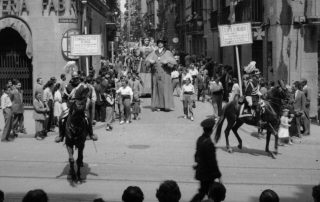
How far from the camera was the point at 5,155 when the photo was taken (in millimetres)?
13781

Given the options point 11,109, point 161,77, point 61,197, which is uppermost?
point 161,77

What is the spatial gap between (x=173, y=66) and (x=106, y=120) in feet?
15.9

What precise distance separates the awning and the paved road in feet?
19.6

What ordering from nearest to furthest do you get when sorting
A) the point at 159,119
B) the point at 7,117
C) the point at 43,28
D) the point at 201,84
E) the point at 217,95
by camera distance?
the point at 7,117 < the point at 217,95 < the point at 159,119 < the point at 43,28 < the point at 201,84

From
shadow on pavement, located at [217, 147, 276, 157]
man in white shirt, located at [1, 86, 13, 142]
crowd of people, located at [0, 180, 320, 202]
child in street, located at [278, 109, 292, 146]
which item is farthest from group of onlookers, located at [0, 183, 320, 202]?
man in white shirt, located at [1, 86, 13, 142]

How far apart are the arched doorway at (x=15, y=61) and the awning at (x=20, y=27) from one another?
0.64 m

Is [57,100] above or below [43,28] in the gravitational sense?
below

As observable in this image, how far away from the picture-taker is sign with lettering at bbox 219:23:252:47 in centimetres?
1806

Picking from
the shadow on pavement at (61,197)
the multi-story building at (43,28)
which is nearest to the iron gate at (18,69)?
the multi-story building at (43,28)

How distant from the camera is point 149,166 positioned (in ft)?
40.8

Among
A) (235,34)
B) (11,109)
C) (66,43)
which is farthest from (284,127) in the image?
(66,43)

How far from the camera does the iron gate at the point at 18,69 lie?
23234 millimetres

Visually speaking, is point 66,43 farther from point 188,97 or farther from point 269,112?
point 269,112

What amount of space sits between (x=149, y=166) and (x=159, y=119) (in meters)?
7.57
